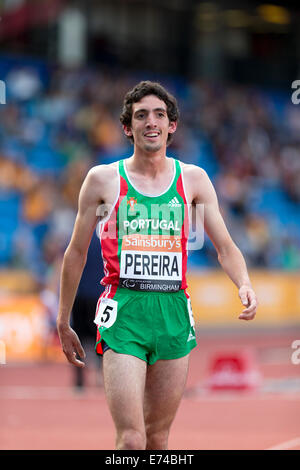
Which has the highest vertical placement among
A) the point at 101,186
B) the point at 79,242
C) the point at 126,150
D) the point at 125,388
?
the point at 126,150

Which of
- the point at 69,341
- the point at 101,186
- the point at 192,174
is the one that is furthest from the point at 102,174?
the point at 69,341

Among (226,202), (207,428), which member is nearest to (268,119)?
(226,202)

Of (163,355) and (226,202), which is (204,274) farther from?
(163,355)

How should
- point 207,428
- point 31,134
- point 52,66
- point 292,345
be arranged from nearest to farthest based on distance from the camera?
point 207,428, point 292,345, point 31,134, point 52,66

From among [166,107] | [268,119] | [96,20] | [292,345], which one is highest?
[96,20]

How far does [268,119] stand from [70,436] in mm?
20749

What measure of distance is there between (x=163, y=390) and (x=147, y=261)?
754mm

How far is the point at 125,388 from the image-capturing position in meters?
5.28

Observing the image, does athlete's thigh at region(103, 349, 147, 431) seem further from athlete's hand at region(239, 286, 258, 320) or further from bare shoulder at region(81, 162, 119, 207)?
bare shoulder at region(81, 162, 119, 207)

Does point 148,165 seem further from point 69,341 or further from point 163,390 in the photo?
point 163,390

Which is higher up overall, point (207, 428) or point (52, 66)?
point (52, 66)

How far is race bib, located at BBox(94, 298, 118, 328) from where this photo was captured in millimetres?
5551

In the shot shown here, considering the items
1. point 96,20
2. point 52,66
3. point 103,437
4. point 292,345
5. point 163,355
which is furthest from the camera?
point 96,20

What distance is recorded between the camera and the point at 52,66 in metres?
24.9
